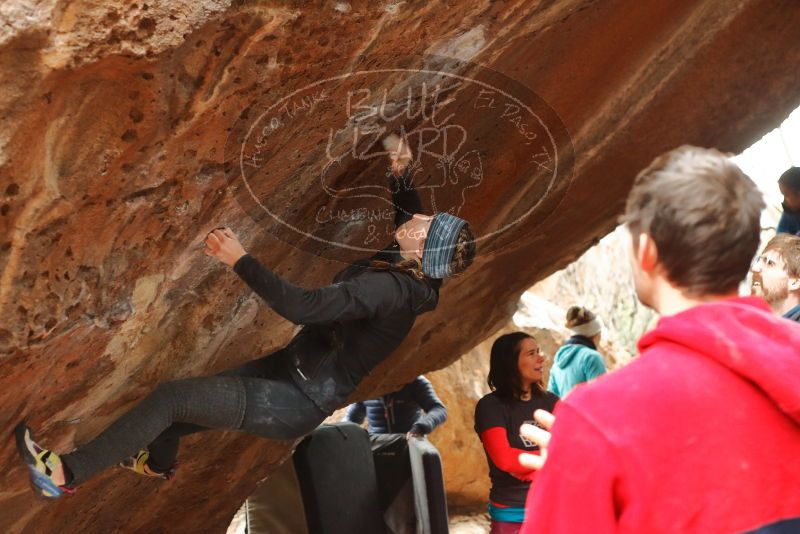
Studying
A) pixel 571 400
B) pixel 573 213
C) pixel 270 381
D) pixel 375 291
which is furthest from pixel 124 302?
pixel 573 213

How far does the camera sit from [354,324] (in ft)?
11.9

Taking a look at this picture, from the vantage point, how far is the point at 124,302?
3203 mm

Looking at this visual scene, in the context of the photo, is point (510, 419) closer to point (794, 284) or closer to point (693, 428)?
point (794, 284)

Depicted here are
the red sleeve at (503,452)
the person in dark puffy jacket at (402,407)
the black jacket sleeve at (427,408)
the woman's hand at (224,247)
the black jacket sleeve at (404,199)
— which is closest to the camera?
the woman's hand at (224,247)

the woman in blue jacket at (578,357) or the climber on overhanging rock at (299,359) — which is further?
the woman in blue jacket at (578,357)

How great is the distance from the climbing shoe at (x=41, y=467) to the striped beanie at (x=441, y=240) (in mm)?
1493

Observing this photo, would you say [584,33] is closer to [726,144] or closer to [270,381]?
[726,144]

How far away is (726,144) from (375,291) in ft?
9.56

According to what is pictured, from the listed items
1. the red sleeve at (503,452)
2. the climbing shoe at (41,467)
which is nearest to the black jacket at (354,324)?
the red sleeve at (503,452)

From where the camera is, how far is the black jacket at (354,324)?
3.36 meters

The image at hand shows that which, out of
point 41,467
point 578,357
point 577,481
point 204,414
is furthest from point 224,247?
point 578,357

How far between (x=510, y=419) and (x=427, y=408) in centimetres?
159

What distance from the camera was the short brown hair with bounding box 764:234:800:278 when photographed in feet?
11.0

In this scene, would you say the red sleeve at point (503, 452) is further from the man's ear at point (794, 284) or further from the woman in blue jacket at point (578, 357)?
the woman in blue jacket at point (578, 357)
